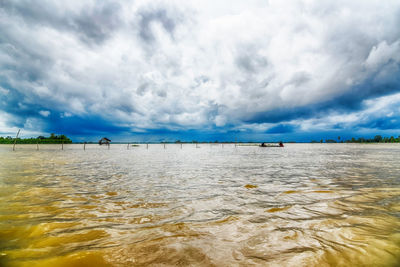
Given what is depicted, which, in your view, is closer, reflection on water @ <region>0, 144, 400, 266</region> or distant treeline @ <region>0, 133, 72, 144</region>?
reflection on water @ <region>0, 144, 400, 266</region>

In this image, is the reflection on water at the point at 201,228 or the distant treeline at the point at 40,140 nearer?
the reflection on water at the point at 201,228

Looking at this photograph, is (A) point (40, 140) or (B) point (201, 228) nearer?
(B) point (201, 228)

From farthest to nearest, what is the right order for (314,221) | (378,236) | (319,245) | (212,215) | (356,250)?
(212,215)
(314,221)
(378,236)
(319,245)
(356,250)

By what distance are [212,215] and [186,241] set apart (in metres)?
1.69

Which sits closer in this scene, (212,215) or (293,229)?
(293,229)

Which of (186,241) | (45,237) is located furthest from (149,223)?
(45,237)

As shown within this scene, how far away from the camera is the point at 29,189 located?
7.77m

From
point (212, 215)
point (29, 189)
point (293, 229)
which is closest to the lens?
point (293, 229)

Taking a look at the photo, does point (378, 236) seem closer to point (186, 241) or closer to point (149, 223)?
point (186, 241)

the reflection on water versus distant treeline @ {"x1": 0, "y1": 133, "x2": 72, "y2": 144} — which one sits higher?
distant treeline @ {"x1": 0, "y1": 133, "x2": 72, "y2": 144}

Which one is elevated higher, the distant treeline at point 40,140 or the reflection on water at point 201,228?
the distant treeline at point 40,140

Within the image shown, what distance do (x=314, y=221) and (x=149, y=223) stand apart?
3.99 m

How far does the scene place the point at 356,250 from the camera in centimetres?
304

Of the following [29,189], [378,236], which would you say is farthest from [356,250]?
[29,189]
